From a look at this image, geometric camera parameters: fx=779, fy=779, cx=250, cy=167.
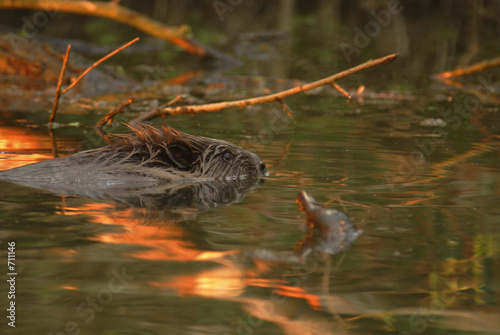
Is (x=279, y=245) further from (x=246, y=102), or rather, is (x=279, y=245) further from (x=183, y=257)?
(x=246, y=102)

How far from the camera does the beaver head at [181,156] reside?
6.27 metres

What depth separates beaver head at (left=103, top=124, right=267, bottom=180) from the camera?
627 centimetres

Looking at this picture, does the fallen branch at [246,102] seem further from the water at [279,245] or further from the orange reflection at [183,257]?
the orange reflection at [183,257]

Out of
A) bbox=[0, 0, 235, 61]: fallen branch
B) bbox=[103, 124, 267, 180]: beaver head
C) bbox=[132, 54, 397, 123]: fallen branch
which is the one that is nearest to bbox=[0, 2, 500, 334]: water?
bbox=[103, 124, 267, 180]: beaver head

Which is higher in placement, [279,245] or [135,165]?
[135,165]

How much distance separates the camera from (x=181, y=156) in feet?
21.5

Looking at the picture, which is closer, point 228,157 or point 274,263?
point 274,263

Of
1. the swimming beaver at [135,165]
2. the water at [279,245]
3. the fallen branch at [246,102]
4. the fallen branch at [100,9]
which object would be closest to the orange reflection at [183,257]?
the water at [279,245]

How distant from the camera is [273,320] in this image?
139 inches

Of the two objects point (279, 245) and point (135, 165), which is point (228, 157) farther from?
point (279, 245)

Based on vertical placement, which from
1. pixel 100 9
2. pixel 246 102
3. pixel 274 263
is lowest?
pixel 274 263

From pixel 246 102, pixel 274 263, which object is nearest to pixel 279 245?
pixel 274 263

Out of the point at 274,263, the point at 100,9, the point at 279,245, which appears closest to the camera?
the point at 274,263

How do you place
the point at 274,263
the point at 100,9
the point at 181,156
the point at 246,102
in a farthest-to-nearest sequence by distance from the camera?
the point at 100,9, the point at 246,102, the point at 181,156, the point at 274,263
